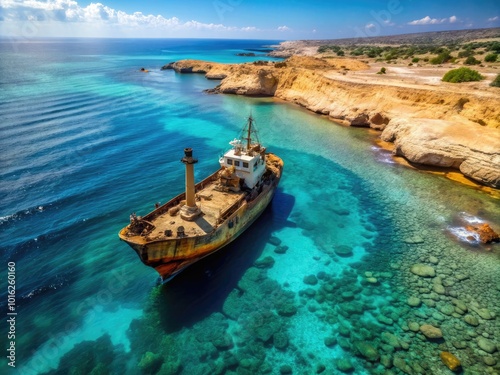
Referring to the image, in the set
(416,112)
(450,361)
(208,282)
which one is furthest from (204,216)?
(416,112)

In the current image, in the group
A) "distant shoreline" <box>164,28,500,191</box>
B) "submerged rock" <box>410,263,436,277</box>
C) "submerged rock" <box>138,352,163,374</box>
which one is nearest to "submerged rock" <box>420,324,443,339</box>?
"submerged rock" <box>410,263,436,277</box>

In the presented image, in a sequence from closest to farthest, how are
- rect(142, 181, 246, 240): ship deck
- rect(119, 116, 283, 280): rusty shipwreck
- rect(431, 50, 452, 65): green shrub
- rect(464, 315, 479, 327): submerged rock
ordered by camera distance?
1. rect(464, 315, 479, 327): submerged rock
2. rect(119, 116, 283, 280): rusty shipwreck
3. rect(142, 181, 246, 240): ship deck
4. rect(431, 50, 452, 65): green shrub

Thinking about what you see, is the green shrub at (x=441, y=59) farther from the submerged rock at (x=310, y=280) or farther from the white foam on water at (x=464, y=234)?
the submerged rock at (x=310, y=280)

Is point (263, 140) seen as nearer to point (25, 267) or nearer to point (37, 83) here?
point (25, 267)

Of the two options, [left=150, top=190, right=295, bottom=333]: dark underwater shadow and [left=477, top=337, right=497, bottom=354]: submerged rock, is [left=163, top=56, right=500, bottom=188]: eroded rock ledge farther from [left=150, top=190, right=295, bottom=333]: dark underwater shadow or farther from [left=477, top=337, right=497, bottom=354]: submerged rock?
[left=150, top=190, right=295, bottom=333]: dark underwater shadow

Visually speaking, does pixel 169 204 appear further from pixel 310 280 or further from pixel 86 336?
pixel 310 280

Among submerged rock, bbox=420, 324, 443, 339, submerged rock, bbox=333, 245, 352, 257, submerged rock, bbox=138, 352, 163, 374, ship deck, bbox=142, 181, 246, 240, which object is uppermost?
ship deck, bbox=142, 181, 246, 240
